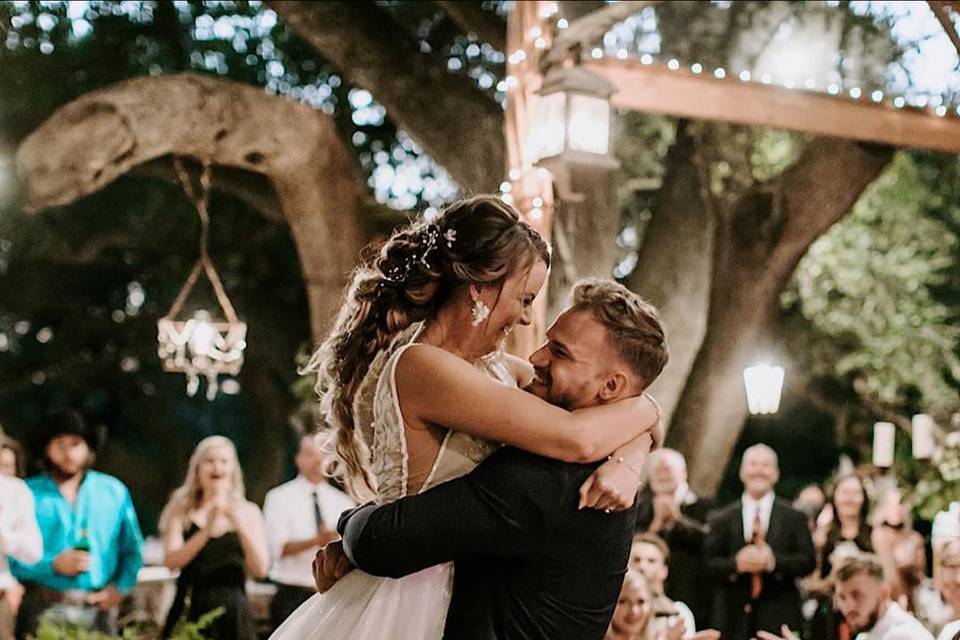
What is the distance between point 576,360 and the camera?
2.61 metres

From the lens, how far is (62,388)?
14141 mm

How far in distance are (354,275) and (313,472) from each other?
4.23 m

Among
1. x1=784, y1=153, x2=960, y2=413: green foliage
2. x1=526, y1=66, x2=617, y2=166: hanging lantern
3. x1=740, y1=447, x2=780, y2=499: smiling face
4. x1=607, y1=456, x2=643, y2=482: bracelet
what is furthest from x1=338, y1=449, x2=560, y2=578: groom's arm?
x1=784, y1=153, x2=960, y2=413: green foliage

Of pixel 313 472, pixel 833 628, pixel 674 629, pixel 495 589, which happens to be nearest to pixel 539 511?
pixel 495 589

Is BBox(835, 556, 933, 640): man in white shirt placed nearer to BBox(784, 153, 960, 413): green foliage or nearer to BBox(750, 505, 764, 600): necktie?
BBox(750, 505, 764, 600): necktie

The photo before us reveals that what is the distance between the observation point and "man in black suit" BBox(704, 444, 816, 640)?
6539mm

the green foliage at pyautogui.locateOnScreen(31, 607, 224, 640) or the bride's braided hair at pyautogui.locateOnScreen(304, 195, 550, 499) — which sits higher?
the bride's braided hair at pyautogui.locateOnScreen(304, 195, 550, 499)

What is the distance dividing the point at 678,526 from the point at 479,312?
4.40 m

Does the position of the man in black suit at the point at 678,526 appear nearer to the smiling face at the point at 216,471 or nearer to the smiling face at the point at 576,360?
the smiling face at the point at 216,471

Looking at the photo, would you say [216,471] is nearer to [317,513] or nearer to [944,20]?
[317,513]

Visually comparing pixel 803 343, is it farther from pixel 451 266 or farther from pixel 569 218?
pixel 451 266

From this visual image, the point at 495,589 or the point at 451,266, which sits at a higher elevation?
the point at 451,266

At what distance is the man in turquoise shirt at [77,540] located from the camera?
21.0 ft

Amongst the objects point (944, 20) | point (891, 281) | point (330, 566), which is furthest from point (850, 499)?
point (330, 566)
